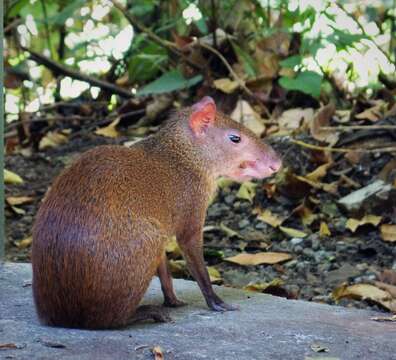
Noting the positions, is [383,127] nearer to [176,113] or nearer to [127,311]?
[176,113]

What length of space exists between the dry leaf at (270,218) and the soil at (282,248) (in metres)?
0.04

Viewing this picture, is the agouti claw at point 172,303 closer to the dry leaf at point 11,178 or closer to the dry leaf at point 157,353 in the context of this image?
the dry leaf at point 157,353

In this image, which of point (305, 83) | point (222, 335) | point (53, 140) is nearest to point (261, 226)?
point (305, 83)

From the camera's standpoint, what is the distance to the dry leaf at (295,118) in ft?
21.2

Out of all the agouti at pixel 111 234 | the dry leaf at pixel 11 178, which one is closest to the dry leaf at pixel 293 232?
the agouti at pixel 111 234

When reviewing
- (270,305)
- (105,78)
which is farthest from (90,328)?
(105,78)

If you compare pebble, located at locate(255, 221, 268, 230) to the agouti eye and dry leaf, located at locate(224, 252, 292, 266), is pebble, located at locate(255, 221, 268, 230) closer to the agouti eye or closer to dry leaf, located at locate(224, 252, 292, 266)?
dry leaf, located at locate(224, 252, 292, 266)

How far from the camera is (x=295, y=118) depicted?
665 centimetres

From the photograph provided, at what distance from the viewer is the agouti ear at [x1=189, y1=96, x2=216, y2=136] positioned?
3.99 m

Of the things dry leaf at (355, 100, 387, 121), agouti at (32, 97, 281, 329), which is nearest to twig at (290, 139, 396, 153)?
dry leaf at (355, 100, 387, 121)

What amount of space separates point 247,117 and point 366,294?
2.57 m

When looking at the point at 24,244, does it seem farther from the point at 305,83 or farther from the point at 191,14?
the point at 191,14

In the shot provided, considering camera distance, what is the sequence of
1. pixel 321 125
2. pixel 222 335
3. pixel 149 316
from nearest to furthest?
pixel 222 335 → pixel 149 316 → pixel 321 125

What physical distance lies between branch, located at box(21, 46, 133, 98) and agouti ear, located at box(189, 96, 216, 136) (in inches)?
143
